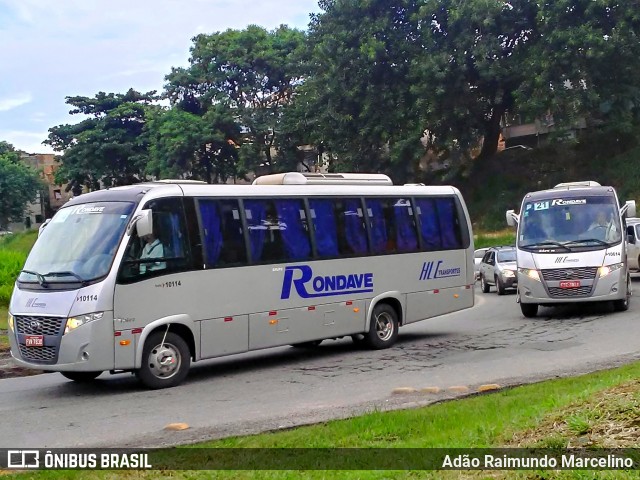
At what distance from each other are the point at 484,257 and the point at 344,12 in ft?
51.3

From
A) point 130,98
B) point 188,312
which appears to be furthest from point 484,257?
point 130,98

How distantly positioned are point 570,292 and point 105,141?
157 feet

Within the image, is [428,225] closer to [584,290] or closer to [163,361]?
[584,290]

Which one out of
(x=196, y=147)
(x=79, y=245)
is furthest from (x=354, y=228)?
(x=196, y=147)

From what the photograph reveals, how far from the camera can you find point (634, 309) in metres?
20.2

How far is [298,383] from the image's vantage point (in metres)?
12.5

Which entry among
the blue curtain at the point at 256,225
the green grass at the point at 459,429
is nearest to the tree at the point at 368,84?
the blue curtain at the point at 256,225

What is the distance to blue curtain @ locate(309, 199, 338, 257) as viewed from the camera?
15070mm

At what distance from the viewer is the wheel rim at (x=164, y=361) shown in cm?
1230

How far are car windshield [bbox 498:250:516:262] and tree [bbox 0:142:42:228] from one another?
186 ft

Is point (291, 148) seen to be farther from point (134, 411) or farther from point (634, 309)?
point (134, 411)

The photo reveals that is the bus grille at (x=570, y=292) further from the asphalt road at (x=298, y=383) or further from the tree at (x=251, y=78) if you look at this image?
the tree at (x=251, y=78)

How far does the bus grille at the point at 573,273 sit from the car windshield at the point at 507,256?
37.4 ft

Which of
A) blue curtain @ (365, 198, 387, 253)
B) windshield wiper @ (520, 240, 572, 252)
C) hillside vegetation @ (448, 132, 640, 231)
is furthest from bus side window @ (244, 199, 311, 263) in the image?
hillside vegetation @ (448, 132, 640, 231)
